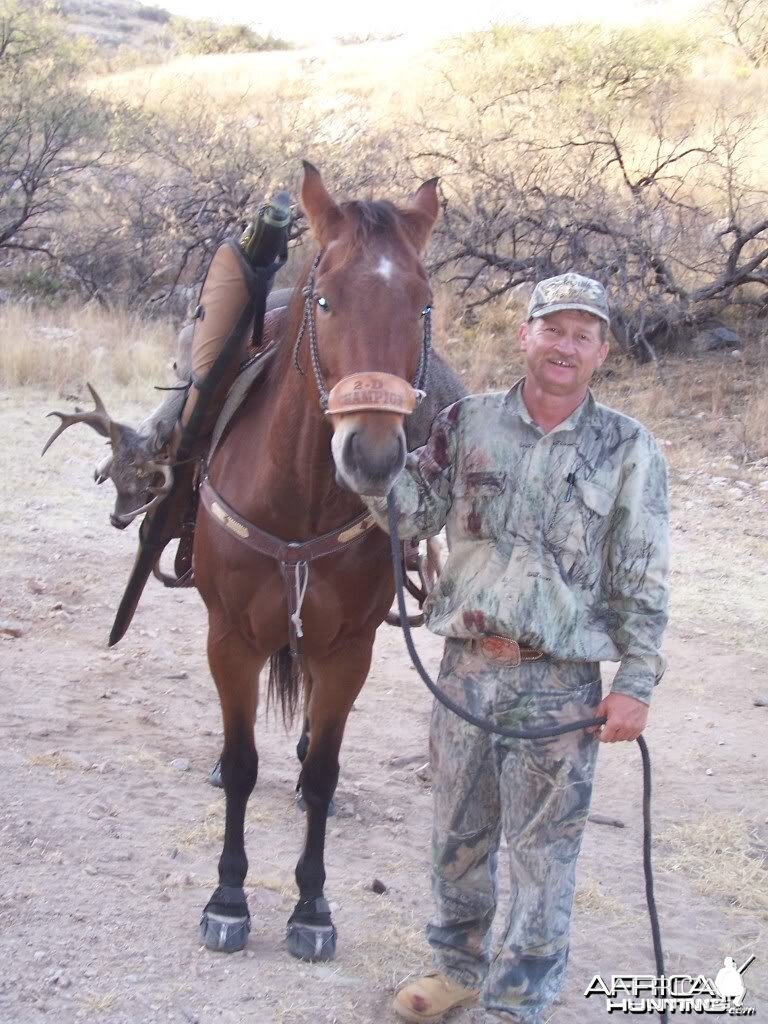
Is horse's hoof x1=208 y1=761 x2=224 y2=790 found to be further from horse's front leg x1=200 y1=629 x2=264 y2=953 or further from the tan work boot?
the tan work boot

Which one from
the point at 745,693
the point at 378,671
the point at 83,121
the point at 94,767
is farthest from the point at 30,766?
the point at 83,121

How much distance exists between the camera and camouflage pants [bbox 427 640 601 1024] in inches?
98.9

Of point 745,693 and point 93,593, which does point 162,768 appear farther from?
point 745,693

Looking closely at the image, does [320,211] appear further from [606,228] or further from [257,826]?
[606,228]

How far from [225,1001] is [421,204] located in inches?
88.7

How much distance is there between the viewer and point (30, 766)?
429 cm

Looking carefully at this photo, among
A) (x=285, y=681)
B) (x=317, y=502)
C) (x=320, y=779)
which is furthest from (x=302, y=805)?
(x=317, y=502)

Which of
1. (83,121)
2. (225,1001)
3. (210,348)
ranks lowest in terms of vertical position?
(225,1001)

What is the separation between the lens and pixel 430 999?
2820 mm

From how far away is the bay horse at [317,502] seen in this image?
247 cm

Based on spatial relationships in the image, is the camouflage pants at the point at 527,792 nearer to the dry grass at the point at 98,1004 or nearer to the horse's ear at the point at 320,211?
the dry grass at the point at 98,1004

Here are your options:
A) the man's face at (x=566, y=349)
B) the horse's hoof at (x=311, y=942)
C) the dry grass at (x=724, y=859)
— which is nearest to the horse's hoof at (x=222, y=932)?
the horse's hoof at (x=311, y=942)

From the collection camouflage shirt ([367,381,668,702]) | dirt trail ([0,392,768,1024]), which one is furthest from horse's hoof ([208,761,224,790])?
camouflage shirt ([367,381,668,702])

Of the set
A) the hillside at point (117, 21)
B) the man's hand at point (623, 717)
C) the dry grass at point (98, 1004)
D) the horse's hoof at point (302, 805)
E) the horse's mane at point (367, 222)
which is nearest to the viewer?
A: the man's hand at point (623, 717)
